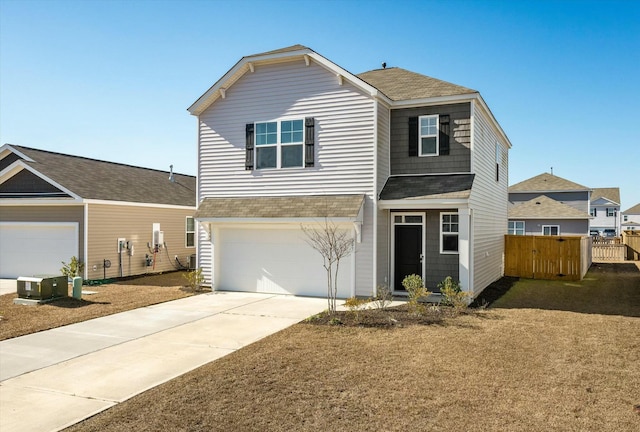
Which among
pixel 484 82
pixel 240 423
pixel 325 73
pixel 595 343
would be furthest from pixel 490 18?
pixel 240 423

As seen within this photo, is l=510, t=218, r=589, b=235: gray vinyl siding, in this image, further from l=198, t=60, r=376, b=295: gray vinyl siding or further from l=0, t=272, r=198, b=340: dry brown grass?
l=0, t=272, r=198, b=340: dry brown grass

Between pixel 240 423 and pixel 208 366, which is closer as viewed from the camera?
pixel 240 423

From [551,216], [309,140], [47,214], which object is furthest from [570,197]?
[47,214]

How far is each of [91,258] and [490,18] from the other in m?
16.1

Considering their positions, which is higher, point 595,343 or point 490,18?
point 490,18

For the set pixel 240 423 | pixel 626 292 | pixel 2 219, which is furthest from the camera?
pixel 2 219

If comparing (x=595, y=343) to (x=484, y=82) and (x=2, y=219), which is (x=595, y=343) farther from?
(x=2, y=219)

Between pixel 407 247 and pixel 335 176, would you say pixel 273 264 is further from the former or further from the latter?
pixel 407 247

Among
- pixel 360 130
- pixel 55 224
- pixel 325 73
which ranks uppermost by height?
pixel 325 73

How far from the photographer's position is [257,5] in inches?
488

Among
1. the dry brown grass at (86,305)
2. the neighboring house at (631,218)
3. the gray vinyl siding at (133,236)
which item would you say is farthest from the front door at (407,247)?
the neighboring house at (631,218)

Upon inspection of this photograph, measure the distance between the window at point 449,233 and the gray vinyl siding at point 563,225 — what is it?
22478mm

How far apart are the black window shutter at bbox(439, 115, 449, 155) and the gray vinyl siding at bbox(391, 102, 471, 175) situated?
0.11 metres

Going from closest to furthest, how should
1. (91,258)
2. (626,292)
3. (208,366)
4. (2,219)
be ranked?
(208,366) < (626,292) < (91,258) < (2,219)
